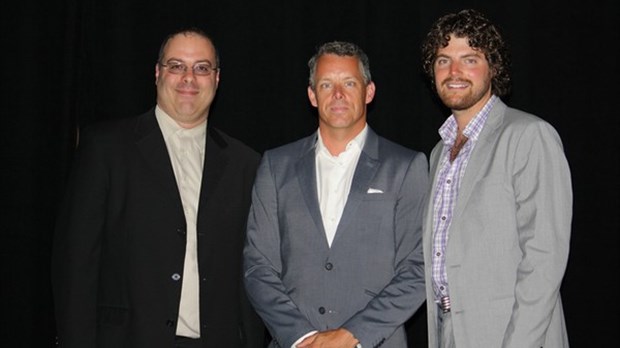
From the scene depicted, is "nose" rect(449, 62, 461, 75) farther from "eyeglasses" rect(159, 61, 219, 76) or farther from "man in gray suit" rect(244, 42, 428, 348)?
"eyeglasses" rect(159, 61, 219, 76)

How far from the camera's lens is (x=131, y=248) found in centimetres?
294

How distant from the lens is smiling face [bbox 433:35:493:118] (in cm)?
285

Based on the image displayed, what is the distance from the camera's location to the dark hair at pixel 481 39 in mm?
2898

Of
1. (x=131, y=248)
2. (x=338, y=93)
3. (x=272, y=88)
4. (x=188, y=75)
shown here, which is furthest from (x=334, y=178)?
(x=272, y=88)

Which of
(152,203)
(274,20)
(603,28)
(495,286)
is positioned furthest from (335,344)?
(603,28)

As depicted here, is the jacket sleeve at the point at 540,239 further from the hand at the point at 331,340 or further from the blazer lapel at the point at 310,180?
the blazer lapel at the point at 310,180

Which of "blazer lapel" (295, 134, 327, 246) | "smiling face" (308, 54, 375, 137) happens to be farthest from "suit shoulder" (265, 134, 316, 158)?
"smiling face" (308, 54, 375, 137)

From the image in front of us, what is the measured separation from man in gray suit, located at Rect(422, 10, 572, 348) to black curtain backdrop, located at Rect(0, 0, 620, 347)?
3.98 ft

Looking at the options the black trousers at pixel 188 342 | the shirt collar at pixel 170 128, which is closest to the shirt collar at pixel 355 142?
the shirt collar at pixel 170 128

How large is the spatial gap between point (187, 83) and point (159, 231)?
635 mm

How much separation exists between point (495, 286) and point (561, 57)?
7.06 ft

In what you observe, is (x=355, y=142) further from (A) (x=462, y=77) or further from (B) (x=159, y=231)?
(B) (x=159, y=231)

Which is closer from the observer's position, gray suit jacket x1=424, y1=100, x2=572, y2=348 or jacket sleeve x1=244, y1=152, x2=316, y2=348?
gray suit jacket x1=424, y1=100, x2=572, y2=348

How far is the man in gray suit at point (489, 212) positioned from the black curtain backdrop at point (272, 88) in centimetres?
121
